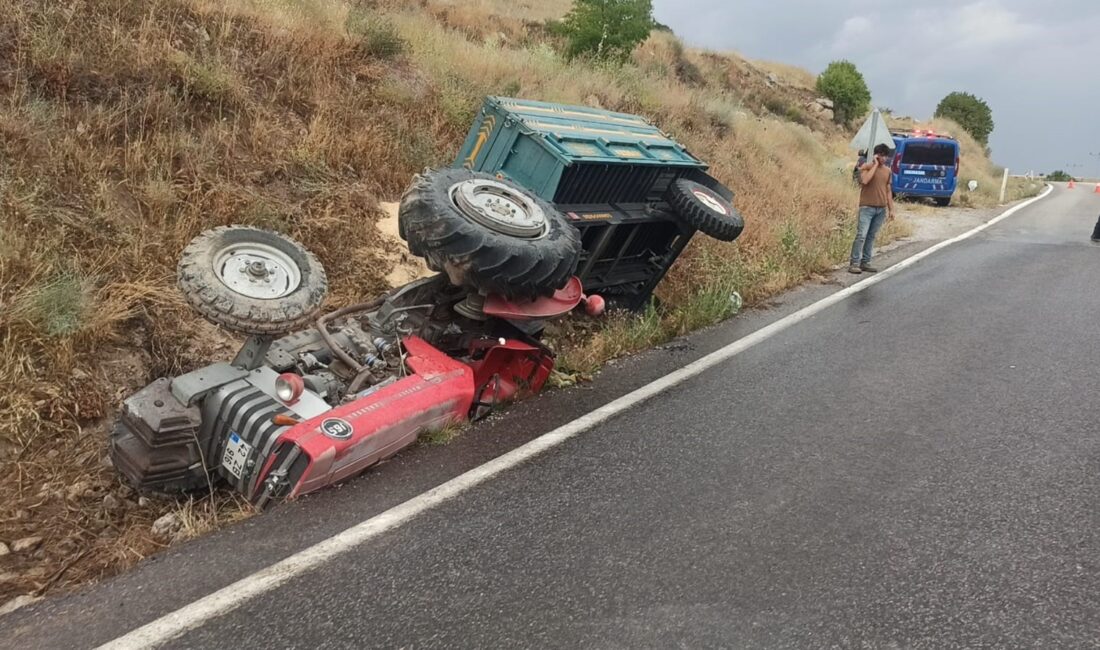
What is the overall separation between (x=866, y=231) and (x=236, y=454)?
858 cm

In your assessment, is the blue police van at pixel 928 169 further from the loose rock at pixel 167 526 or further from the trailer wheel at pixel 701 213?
the loose rock at pixel 167 526

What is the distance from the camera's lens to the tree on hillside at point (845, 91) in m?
35.9

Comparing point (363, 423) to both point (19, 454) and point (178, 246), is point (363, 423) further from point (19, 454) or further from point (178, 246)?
point (178, 246)

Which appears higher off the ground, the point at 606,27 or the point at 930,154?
the point at 930,154

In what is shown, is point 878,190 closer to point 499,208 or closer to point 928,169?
point 499,208

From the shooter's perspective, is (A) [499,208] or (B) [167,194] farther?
(B) [167,194]

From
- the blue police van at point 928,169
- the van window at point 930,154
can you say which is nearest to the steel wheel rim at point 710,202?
the blue police van at point 928,169

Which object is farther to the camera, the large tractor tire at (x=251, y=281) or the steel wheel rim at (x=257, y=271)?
the steel wheel rim at (x=257, y=271)

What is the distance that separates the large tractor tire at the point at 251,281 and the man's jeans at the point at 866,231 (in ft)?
25.4

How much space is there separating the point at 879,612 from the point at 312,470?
7.74 ft

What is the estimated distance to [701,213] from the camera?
238 inches

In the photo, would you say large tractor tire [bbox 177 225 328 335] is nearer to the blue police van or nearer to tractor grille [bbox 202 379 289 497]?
tractor grille [bbox 202 379 289 497]

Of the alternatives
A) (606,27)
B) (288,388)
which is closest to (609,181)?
(288,388)

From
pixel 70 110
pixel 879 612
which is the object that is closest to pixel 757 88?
pixel 70 110
